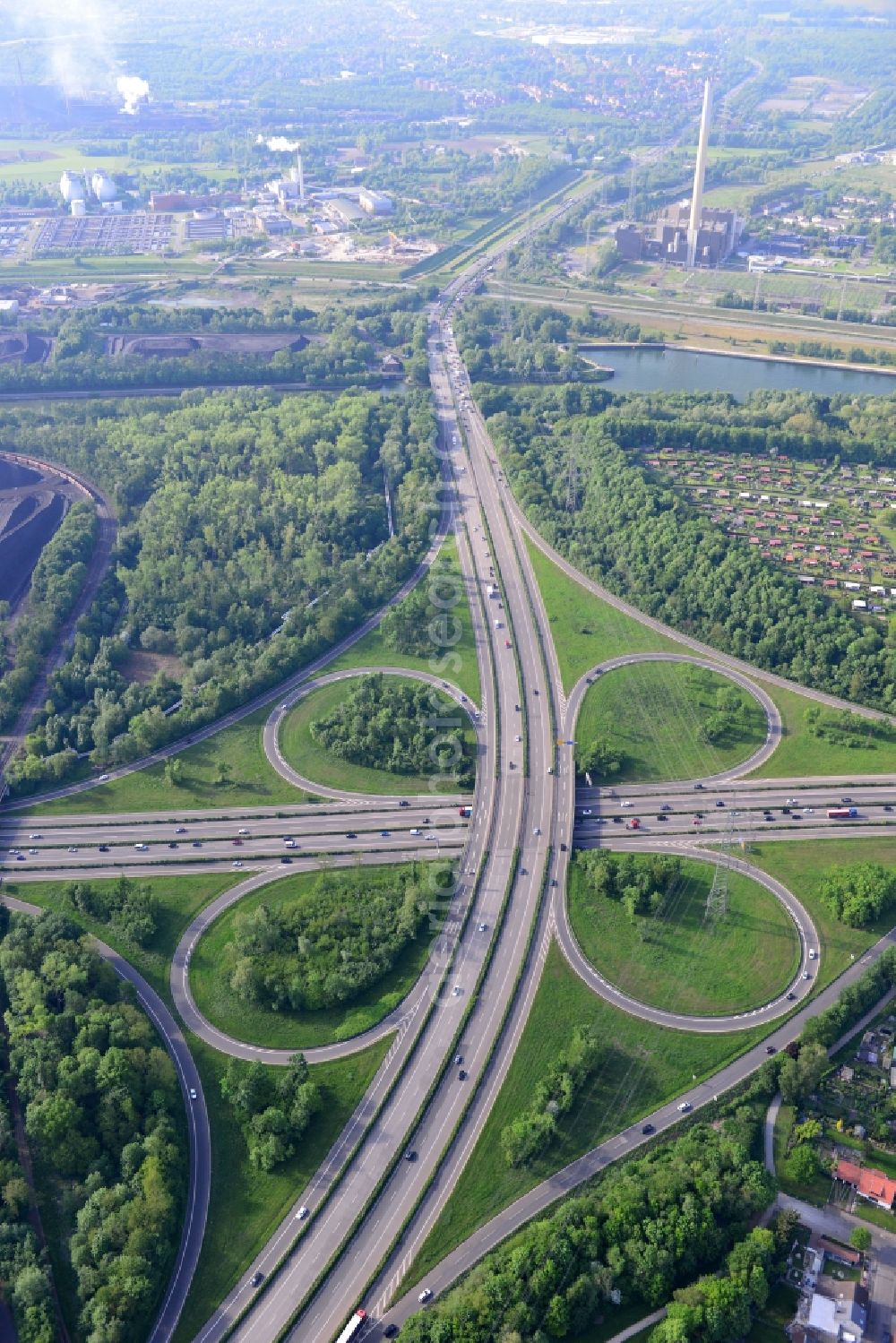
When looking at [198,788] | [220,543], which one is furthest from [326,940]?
[220,543]

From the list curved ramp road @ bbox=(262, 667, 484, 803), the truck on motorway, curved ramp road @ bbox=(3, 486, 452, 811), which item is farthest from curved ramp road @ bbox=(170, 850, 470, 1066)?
curved ramp road @ bbox=(3, 486, 452, 811)

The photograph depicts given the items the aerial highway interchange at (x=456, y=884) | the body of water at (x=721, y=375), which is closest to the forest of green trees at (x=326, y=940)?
the aerial highway interchange at (x=456, y=884)

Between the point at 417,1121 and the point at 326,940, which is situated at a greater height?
the point at 326,940

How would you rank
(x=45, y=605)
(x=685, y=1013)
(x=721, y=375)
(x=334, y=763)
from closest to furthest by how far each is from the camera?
(x=685, y=1013) < (x=334, y=763) < (x=45, y=605) < (x=721, y=375)

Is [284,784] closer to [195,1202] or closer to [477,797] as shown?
[477,797]

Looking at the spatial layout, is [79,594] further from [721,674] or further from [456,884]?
[721,674]

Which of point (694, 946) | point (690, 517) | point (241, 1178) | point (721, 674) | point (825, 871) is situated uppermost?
point (690, 517)

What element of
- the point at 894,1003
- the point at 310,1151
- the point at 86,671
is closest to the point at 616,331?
the point at 86,671
